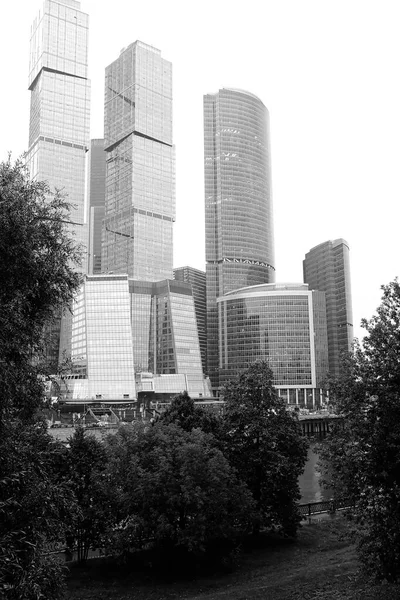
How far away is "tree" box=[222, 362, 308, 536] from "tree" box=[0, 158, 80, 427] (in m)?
23.2

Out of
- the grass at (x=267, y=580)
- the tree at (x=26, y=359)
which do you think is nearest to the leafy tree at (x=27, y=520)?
the tree at (x=26, y=359)

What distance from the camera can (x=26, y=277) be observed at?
663 inches

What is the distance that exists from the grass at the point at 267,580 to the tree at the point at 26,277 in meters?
14.5

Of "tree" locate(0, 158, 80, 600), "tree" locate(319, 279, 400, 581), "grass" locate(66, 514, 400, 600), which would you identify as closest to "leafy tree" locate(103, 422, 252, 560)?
"grass" locate(66, 514, 400, 600)

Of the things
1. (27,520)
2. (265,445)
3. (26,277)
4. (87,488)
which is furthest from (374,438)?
(87,488)

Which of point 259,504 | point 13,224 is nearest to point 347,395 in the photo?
point 13,224

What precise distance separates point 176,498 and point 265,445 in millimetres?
9755

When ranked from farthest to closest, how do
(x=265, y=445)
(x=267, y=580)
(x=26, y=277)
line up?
(x=265, y=445) → (x=267, y=580) → (x=26, y=277)

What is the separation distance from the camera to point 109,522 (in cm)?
3369

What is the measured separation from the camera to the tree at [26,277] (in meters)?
15.6

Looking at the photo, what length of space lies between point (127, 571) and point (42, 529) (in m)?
19.5

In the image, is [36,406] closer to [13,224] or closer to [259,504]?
[13,224]

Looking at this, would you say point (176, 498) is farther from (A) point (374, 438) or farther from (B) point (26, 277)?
(B) point (26, 277)

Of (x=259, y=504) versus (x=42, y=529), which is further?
(x=259, y=504)
